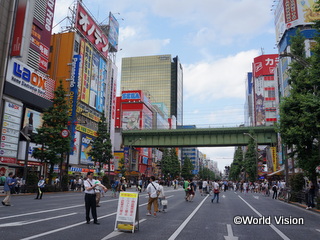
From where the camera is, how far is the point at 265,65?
334ft

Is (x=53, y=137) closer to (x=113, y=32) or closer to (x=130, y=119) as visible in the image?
(x=113, y=32)

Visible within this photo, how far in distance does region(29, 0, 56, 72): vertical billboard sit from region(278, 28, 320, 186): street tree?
35071 mm

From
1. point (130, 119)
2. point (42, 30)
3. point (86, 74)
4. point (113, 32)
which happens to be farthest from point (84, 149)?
point (130, 119)

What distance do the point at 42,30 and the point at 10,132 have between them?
1692 centimetres

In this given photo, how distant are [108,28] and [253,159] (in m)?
46.0

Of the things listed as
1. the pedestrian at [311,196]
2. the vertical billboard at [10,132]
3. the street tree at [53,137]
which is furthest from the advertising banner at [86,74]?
the pedestrian at [311,196]

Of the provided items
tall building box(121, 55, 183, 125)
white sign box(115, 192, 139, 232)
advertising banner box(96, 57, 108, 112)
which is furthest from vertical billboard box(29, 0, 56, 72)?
tall building box(121, 55, 183, 125)

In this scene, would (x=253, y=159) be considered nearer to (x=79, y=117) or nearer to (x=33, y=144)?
(x=79, y=117)

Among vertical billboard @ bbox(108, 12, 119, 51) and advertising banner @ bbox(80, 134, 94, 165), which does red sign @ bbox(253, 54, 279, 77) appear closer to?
vertical billboard @ bbox(108, 12, 119, 51)

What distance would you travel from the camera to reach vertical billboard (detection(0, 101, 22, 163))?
34188mm

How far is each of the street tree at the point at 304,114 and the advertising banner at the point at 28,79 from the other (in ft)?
91.8

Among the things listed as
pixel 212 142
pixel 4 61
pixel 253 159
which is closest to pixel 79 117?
pixel 4 61

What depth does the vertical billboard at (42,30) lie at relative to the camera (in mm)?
41656

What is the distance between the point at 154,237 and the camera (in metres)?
7.91
